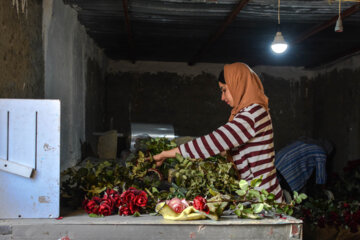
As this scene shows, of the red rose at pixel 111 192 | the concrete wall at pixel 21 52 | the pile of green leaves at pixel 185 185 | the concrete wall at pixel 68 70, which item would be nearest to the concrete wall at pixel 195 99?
the concrete wall at pixel 68 70

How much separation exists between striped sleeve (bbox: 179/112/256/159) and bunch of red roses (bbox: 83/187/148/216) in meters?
0.50

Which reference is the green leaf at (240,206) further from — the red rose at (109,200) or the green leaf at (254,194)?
the red rose at (109,200)

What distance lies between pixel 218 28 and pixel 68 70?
6.46ft

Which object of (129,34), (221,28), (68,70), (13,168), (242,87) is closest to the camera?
(13,168)

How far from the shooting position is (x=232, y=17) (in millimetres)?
3982

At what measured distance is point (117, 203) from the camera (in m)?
1.48

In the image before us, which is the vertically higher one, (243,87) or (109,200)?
(243,87)

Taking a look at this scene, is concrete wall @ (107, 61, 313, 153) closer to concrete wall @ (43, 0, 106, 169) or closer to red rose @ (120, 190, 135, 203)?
concrete wall @ (43, 0, 106, 169)

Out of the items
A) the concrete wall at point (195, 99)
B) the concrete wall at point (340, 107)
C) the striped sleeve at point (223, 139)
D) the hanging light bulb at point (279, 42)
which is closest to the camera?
the striped sleeve at point (223, 139)

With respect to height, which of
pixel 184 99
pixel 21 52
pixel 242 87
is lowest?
pixel 242 87

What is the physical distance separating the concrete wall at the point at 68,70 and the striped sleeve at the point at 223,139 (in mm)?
1619

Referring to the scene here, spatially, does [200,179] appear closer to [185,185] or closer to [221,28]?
[185,185]

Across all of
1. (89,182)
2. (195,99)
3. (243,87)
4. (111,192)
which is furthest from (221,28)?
(111,192)

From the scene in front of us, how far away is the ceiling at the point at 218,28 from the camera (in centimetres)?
379
